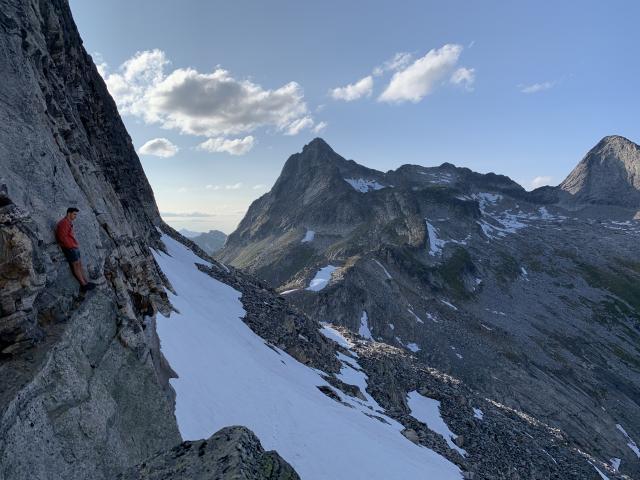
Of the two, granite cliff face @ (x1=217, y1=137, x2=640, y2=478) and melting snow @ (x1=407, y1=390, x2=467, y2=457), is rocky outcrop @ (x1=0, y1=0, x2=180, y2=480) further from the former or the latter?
granite cliff face @ (x1=217, y1=137, x2=640, y2=478)

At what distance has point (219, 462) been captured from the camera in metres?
6.15

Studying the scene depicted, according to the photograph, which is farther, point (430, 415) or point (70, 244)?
point (430, 415)

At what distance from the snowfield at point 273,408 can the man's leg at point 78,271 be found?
641cm

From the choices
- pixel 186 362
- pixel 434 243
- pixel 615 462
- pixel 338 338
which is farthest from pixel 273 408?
pixel 434 243

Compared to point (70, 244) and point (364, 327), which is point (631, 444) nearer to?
point (364, 327)

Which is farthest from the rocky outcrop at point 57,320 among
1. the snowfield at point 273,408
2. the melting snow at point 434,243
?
the melting snow at point 434,243

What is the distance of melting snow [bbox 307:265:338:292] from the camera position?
9451 centimetres

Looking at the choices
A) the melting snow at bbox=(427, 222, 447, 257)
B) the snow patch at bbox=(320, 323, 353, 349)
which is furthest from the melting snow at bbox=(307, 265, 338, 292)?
the melting snow at bbox=(427, 222, 447, 257)

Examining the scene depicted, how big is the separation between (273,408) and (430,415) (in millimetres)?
25647

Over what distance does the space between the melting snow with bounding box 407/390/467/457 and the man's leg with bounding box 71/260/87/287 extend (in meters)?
33.6

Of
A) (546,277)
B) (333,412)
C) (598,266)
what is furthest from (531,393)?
(598,266)

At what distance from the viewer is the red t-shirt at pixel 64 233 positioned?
35.2 feet

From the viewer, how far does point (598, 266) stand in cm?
17088

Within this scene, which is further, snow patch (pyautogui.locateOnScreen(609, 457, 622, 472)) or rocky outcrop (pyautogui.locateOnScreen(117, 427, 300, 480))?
snow patch (pyautogui.locateOnScreen(609, 457, 622, 472))
